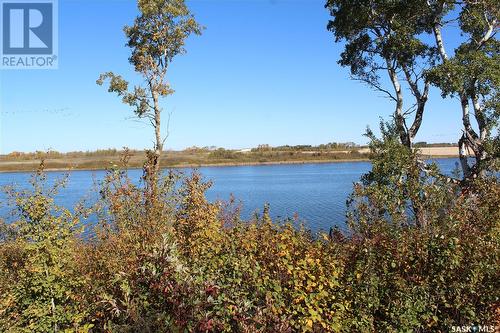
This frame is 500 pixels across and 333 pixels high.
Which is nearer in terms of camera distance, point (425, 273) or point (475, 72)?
point (425, 273)

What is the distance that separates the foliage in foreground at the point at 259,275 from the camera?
201 inches

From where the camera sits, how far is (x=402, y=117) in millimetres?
15406

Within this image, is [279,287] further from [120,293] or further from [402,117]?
[402,117]

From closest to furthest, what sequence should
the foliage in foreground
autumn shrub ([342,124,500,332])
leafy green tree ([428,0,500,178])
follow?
the foliage in foreground < autumn shrub ([342,124,500,332]) < leafy green tree ([428,0,500,178])

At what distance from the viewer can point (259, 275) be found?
571 centimetres

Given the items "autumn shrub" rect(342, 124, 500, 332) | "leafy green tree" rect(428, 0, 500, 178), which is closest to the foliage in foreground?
"autumn shrub" rect(342, 124, 500, 332)

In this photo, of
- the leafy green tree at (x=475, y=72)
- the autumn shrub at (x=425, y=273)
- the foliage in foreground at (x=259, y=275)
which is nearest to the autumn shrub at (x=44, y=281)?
Result: the foliage in foreground at (x=259, y=275)

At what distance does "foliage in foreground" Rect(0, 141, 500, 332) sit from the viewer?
5.12 meters

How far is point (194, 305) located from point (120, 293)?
69.8 inches

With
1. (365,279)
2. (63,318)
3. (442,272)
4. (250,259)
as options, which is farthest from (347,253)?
(63,318)

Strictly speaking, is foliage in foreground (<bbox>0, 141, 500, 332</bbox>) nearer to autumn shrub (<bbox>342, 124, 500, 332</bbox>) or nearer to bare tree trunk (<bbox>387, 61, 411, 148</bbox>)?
autumn shrub (<bbox>342, 124, 500, 332</bbox>)

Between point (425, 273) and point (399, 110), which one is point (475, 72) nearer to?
point (399, 110)

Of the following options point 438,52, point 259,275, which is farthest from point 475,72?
point 259,275

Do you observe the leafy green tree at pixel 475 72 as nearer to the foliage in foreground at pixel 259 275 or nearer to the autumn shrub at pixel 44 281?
the foliage in foreground at pixel 259 275
